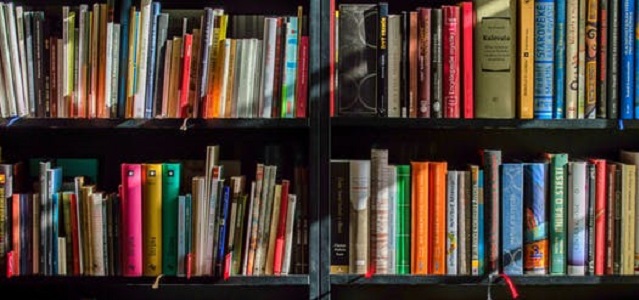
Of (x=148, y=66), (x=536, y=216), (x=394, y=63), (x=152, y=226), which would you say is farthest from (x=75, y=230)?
(x=536, y=216)

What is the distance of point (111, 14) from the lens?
1807mm

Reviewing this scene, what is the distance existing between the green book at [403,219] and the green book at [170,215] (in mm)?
540

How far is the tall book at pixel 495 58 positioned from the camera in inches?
70.5

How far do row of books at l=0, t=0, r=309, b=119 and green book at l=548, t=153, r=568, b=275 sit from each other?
630 millimetres

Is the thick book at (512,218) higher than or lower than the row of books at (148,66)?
lower

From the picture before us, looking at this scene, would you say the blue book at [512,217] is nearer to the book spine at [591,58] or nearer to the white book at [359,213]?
the book spine at [591,58]

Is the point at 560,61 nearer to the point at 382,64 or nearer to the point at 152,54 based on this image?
the point at 382,64

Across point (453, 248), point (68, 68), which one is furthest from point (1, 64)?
point (453, 248)

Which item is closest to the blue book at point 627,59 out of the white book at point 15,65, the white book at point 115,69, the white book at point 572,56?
the white book at point 572,56

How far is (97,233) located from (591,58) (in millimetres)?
1263

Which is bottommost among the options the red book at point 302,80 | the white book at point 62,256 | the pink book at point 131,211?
the white book at point 62,256

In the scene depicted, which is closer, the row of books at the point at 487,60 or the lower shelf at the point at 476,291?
the row of books at the point at 487,60

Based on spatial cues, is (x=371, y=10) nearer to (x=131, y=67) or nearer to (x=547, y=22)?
(x=547, y=22)

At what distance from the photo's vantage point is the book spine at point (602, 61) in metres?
1.80
